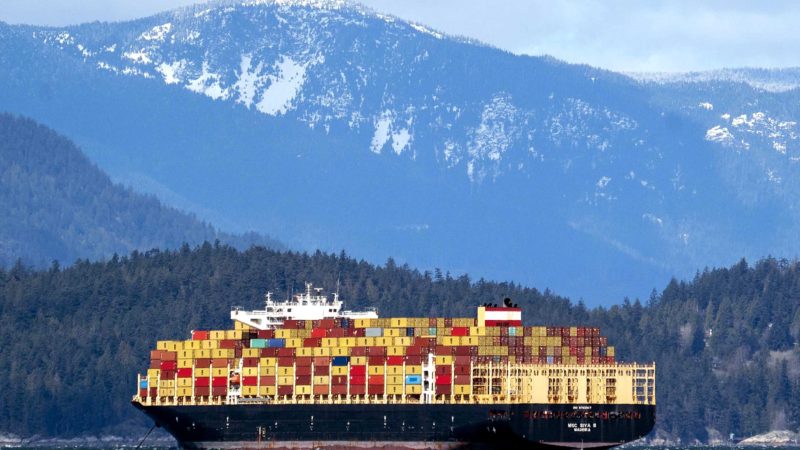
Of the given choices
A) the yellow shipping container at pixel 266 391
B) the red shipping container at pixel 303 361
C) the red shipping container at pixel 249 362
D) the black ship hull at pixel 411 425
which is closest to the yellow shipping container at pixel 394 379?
the black ship hull at pixel 411 425

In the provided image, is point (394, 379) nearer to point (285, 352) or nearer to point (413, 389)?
point (413, 389)

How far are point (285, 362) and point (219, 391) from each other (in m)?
5.76

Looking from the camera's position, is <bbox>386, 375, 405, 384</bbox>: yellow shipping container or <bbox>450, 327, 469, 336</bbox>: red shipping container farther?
<bbox>450, 327, 469, 336</bbox>: red shipping container

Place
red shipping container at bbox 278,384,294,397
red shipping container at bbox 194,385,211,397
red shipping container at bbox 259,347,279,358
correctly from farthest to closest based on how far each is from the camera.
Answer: red shipping container at bbox 194,385,211,397 < red shipping container at bbox 259,347,279,358 < red shipping container at bbox 278,384,294,397

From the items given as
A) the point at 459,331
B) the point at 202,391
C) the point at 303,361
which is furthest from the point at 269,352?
the point at 459,331

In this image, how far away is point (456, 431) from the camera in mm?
180250

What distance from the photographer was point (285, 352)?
611 feet

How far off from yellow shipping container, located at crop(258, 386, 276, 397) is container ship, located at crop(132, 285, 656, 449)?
8cm

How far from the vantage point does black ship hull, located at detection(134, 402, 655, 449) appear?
179m

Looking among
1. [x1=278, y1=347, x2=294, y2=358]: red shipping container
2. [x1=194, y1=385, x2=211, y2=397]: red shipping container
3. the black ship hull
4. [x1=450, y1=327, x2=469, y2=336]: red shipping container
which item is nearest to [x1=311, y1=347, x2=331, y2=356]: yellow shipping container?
[x1=278, y1=347, x2=294, y2=358]: red shipping container

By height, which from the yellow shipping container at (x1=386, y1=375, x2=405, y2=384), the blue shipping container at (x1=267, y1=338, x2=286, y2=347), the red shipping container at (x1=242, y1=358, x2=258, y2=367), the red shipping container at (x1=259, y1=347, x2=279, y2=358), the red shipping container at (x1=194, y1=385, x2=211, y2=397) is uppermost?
the blue shipping container at (x1=267, y1=338, x2=286, y2=347)

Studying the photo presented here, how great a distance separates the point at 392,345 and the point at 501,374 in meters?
8.83

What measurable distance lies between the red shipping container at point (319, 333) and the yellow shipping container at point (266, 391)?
5159mm

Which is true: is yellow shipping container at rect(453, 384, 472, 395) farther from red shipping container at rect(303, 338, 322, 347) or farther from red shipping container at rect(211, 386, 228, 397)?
red shipping container at rect(211, 386, 228, 397)
